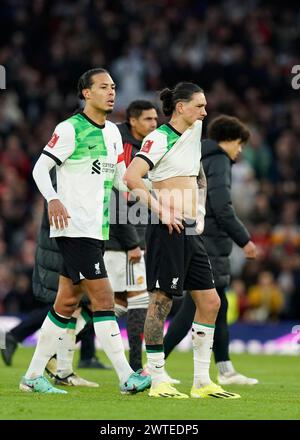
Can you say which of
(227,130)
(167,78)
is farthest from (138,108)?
(167,78)

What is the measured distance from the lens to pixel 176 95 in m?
8.67

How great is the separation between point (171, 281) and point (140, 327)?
1856 mm

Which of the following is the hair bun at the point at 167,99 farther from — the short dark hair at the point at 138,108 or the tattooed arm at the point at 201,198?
the short dark hair at the point at 138,108

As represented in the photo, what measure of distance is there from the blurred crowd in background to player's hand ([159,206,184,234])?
30.6ft

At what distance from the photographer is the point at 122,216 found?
1026 cm

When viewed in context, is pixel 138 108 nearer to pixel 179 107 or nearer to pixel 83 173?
pixel 179 107

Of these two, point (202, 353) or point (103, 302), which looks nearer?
point (103, 302)

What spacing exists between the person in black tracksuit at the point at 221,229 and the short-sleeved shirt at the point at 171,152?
1785mm

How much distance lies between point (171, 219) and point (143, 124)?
225 centimetres

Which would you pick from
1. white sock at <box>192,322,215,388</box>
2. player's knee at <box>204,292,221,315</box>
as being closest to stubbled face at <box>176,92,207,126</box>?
player's knee at <box>204,292,221,315</box>

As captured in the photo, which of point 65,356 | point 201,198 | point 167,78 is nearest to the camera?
point 201,198

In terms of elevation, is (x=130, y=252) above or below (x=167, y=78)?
below

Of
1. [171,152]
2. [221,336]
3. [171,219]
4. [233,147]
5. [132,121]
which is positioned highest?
[132,121]
